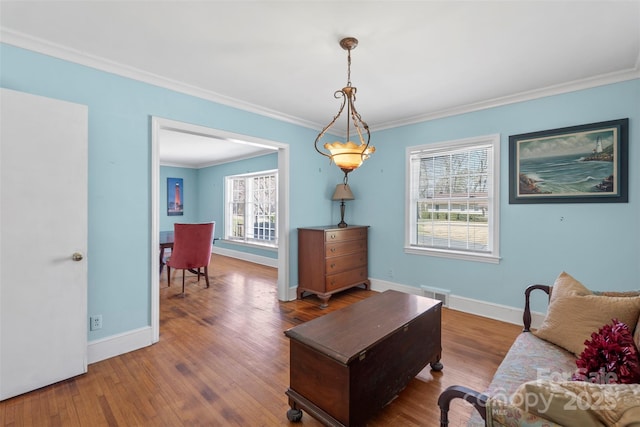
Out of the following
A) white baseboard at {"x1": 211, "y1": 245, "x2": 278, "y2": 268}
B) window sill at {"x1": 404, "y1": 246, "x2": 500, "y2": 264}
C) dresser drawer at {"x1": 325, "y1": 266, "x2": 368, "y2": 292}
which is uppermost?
window sill at {"x1": 404, "y1": 246, "x2": 500, "y2": 264}

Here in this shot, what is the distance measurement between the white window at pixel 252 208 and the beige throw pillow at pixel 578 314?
5.04m

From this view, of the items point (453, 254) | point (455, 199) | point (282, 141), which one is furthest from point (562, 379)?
point (282, 141)

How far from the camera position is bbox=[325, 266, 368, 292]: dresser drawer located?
153 inches

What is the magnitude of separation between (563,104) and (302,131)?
305 centimetres

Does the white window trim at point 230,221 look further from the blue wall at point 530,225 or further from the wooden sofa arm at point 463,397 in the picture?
A: the wooden sofa arm at point 463,397

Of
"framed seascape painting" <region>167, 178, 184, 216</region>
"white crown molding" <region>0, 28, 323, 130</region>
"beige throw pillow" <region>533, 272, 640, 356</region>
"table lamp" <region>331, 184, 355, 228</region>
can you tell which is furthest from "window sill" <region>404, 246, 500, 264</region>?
"framed seascape painting" <region>167, 178, 184, 216</region>

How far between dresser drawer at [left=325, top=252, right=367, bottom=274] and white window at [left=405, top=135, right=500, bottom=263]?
28.4 inches

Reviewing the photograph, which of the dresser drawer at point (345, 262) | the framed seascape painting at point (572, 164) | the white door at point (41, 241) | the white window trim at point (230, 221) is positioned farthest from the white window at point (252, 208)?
the framed seascape painting at point (572, 164)

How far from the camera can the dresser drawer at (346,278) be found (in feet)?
12.7

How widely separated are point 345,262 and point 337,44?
278cm

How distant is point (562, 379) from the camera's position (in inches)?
55.3

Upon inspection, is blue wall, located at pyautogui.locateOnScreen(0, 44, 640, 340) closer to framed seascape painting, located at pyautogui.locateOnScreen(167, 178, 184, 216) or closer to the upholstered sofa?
the upholstered sofa

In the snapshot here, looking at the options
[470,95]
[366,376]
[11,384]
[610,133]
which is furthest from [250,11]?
[610,133]

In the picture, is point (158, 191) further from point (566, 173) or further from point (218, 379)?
point (566, 173)
